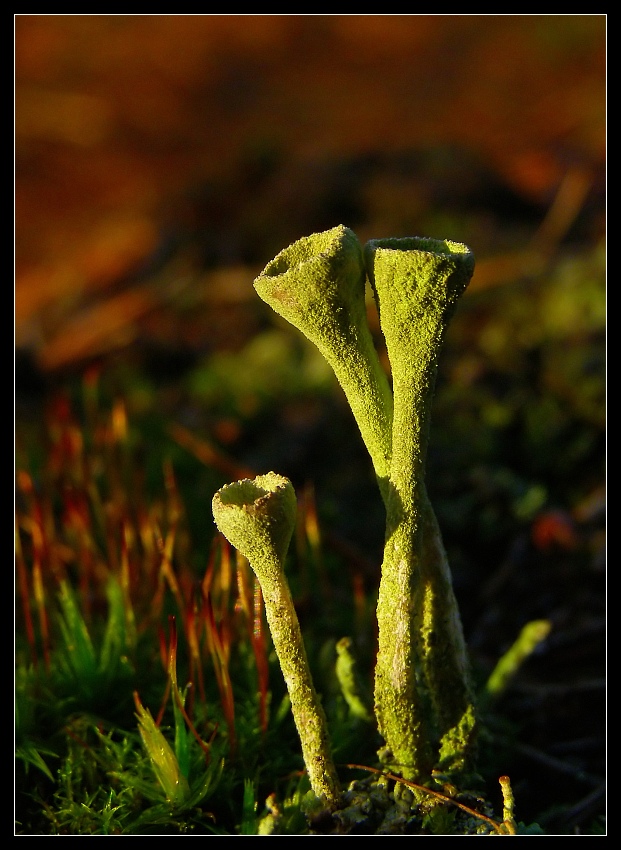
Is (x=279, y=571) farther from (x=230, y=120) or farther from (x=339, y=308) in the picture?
(x=230, y=120)

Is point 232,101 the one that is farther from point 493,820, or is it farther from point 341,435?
point 493,820

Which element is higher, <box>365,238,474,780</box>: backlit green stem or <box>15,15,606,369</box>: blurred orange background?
<box>15,15,606,369</box>: blurred orange background

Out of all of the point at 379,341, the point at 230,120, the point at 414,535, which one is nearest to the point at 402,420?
the point at 414,535

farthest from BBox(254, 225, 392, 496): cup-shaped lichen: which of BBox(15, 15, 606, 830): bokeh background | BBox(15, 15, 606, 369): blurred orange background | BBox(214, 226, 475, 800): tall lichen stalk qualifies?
BBox(15, 15, 606, 369): blurred orange background

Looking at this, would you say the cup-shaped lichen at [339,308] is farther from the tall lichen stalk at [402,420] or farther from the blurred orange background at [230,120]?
the blurred orange background at [230,120]

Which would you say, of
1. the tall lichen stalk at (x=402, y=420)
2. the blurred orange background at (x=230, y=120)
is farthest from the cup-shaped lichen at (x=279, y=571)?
the blurred orange background at (x=230, y=120)

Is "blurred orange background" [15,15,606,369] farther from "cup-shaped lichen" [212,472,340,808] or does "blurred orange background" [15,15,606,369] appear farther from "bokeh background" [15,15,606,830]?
"cup-shaped lichen" [212,472,340,808]

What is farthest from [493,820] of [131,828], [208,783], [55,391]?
[55,391]
